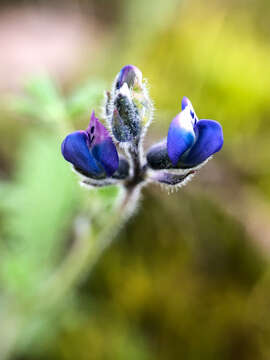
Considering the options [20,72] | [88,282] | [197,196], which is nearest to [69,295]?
[88,282]

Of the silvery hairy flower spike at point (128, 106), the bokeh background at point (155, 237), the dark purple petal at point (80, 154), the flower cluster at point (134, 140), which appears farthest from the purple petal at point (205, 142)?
the bokeh background at point (155, 237)

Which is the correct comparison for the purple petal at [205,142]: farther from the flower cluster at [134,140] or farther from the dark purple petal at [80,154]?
the dark purple petal at [80,154]

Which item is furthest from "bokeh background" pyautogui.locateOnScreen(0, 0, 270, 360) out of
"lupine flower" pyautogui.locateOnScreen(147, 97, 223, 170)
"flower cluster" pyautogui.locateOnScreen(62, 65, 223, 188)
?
"lupine flower" pyautogui.locateOnScreen(147, 97, 223, 170)

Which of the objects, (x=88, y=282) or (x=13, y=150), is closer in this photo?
(x=88, y=282)

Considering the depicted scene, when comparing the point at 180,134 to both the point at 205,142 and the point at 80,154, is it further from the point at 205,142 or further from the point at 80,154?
the point at 80,154

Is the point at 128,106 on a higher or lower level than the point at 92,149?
higher

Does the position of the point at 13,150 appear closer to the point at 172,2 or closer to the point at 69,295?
the point at 69,295

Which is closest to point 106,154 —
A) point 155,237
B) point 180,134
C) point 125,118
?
point 125,118

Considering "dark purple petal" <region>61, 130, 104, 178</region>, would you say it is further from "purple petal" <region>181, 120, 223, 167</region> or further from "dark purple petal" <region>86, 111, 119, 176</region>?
"purple petal" <region>181, 120, 223, 167</region>
